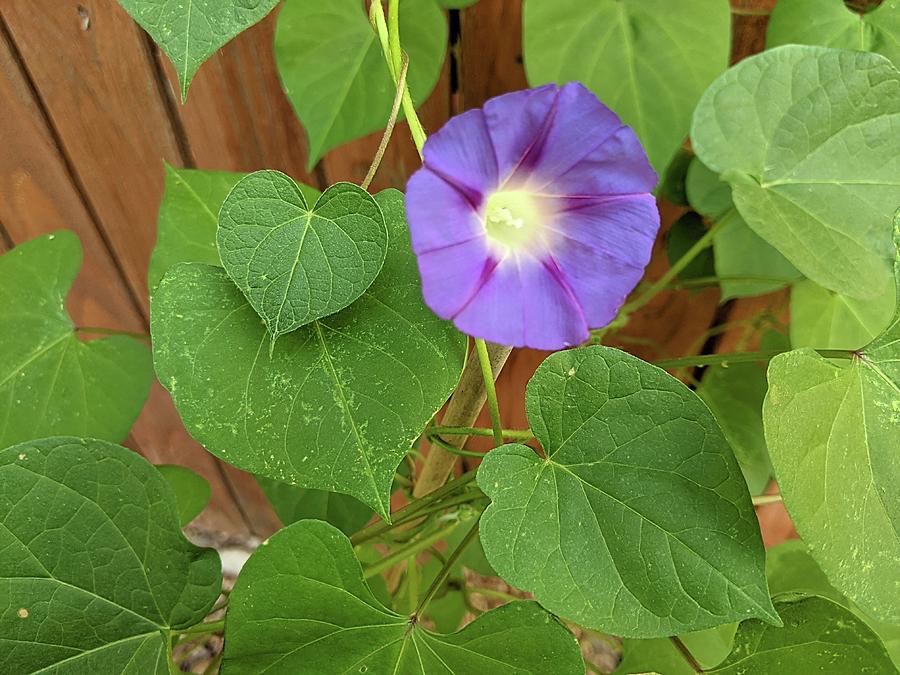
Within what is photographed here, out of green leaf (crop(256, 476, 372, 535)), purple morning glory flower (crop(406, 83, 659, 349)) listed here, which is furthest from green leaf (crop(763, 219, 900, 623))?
green leaf (crop(256, 476, 372, 535))

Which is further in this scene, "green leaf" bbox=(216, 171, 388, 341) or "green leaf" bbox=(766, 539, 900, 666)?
"green leaf" bbox=(766, 539, 900, 666)

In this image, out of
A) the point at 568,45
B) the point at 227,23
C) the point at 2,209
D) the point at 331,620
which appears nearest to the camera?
the point at 227,23

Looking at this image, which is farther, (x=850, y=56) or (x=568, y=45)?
(x=568, y=45)

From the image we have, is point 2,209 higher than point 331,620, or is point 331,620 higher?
point 2,209

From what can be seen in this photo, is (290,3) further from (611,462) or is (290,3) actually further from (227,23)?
(611,462)

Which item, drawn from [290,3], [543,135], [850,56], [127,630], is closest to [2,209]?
[290,3]

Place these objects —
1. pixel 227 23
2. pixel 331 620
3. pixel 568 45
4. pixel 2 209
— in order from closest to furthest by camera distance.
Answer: pixel 227 23
pixel 331 620
pixel 568 45
pixel 2 209

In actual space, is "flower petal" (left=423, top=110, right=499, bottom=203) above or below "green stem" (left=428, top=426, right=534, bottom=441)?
above

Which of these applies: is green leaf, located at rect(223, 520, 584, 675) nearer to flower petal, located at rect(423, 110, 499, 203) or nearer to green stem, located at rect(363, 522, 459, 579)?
green stem, located at rect(363, 522, 459, 579)
